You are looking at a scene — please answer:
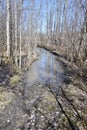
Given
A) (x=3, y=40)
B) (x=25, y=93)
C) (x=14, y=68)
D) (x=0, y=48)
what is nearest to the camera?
(x=25, y=93)

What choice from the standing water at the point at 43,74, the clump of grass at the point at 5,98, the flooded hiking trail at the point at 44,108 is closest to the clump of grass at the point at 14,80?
the flooded hiking trail at the point at 44,108

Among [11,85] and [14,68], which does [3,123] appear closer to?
[11,85]

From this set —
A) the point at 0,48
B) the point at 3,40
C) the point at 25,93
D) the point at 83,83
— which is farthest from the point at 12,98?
the point at 3,40

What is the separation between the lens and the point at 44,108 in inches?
365

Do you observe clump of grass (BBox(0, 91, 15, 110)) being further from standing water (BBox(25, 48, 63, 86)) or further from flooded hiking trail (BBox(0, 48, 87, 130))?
standing water (BBox(25, 48, 63, 86))

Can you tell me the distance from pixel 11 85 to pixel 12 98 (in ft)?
8.66

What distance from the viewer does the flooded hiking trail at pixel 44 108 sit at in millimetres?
7621

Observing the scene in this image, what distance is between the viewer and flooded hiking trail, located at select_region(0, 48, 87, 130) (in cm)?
762

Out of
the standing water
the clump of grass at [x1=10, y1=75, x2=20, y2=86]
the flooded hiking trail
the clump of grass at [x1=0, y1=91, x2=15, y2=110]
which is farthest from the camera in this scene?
the standing water

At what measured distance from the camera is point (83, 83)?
46.4 feet

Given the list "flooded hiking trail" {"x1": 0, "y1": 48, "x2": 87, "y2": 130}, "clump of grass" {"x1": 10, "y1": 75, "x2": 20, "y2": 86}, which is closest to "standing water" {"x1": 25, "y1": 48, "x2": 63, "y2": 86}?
"clump of grass" {"x1": 10, "y1": 75, "x2": 20, "y2": 86}

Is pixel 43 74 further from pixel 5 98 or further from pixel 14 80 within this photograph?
pixel 5 98

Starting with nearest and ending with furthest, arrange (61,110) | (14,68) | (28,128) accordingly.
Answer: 1. (28,128)
2. (61,110)
3. (14,68)

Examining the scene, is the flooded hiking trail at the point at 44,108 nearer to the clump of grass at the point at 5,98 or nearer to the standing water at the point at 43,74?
the clump of grass at the point at 5,98
